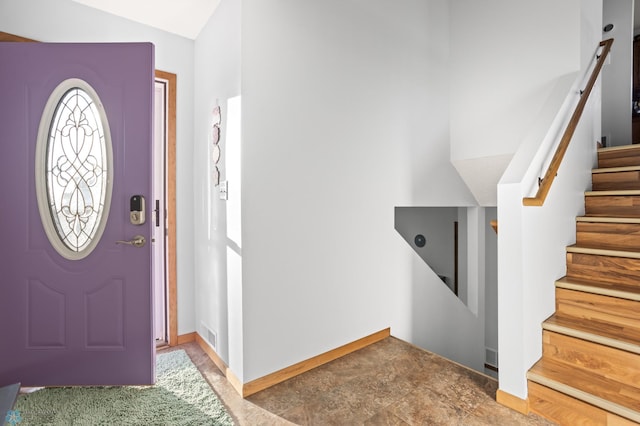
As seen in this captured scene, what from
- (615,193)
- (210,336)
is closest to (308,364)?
(210,336)

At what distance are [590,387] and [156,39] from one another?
370cm

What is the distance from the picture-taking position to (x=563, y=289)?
2.13 meters

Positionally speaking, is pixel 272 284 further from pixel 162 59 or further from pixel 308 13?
pixel 162 59

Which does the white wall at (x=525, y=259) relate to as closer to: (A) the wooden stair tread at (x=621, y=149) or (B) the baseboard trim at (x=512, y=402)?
(B) the baseboard trim at (x=512, y=402)

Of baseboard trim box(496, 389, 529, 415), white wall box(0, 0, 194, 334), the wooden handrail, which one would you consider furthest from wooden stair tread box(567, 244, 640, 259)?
white wall box(0, 0, 194, 334)

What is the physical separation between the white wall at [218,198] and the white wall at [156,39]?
81 millimetres

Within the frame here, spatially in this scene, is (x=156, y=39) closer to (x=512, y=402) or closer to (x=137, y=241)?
(x=137, y=241)

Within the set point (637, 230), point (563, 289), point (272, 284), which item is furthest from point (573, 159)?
point (272, 284)

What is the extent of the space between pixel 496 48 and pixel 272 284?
127 inches

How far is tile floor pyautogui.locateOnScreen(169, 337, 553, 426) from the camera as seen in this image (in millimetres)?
1768

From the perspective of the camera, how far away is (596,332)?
1847mm

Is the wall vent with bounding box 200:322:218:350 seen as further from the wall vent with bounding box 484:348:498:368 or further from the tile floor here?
the wall vent with bounding box 484:348:498:368

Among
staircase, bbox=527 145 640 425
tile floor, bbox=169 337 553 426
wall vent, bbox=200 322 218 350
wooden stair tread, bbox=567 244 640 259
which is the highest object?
wooden stair tread, bbox=567 244 640 259

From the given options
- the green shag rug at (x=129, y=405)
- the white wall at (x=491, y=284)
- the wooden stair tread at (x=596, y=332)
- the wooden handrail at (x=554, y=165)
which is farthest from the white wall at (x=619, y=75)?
the green shag rug at (x=129, y=405)
